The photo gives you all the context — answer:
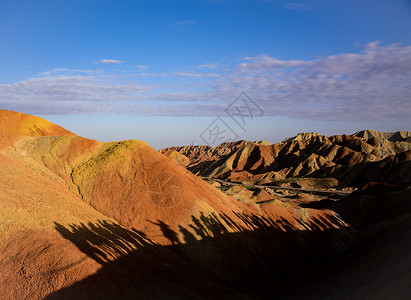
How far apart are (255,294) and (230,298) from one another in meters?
2.05

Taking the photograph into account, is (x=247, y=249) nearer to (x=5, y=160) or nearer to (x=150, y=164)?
(x=150, y=164)

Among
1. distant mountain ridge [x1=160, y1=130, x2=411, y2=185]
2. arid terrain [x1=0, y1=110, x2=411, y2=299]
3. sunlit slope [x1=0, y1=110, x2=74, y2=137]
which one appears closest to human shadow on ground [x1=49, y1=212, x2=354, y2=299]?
arid terrain [x1=0, y1=110, x2=411, y2=299]

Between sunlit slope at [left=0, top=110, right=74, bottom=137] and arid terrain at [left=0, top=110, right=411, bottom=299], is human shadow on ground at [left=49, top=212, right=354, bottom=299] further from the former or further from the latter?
sunlit slope at [left=0, top=110, right=74, bottom=137]

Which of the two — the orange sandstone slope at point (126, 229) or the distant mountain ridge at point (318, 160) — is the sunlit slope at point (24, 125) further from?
the distant mountain ridge at point (318, 160)

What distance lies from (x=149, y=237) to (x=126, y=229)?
4.61 ft

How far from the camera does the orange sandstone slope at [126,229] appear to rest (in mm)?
10398

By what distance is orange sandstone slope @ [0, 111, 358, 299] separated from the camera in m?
10.4

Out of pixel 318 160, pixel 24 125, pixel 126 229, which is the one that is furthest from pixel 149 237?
pixel 318 160

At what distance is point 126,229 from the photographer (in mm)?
15875

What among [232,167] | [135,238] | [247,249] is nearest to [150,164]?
[135,238]

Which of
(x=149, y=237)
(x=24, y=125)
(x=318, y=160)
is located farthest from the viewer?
(x=318, y=160)

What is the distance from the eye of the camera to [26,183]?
15711 mm

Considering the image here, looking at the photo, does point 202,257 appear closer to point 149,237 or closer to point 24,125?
point 149,237

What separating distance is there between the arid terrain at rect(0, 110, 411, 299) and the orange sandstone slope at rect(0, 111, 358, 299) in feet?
0.21
